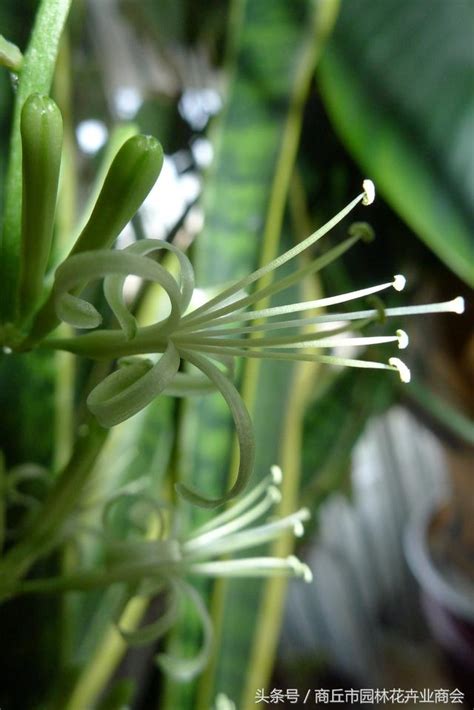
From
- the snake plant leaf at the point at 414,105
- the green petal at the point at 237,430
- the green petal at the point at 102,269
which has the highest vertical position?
the snake plant leaf at the point at 414,105

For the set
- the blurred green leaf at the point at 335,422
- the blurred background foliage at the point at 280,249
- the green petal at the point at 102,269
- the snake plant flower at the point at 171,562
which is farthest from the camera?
the blurred green leaf at the point at 335,422

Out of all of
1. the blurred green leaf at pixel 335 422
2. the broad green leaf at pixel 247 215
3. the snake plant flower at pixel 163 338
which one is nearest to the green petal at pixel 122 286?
the snake plant flower at pixel 163 338

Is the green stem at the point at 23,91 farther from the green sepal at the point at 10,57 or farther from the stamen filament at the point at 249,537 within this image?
the stamen filament at the point at 249,537

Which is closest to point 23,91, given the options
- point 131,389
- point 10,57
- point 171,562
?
point 10,57

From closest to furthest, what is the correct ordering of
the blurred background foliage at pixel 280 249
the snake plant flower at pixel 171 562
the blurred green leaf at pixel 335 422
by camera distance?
the snake plant flower at pixel 171 562
the blurred background foliage at pixel 280 249
the blurred green leaf at pixel 335 422

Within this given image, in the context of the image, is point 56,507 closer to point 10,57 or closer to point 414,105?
point 10,57

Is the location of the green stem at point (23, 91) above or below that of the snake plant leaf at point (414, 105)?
below

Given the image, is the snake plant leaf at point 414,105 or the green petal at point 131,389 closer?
the green petal at point 131,389
